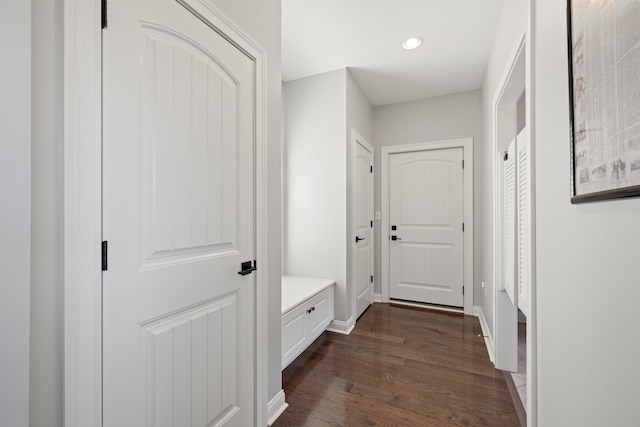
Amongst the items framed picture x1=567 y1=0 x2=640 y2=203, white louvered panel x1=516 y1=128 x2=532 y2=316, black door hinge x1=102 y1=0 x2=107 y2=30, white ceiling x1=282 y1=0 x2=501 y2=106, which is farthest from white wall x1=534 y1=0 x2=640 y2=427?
black door hinge x1=102 y1=0 x2=107 y2=30

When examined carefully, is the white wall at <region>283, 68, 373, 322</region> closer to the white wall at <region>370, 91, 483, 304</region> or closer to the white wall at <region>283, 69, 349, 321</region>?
the white wall at <region>283, 69, 349, 321</region>

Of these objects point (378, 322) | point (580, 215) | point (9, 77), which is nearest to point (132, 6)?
point (9, 77)

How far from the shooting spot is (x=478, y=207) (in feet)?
10.3

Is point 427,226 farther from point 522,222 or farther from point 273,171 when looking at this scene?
point 273,171

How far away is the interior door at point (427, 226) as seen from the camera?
3278 millimetres

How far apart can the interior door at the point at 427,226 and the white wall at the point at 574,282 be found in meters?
2.30

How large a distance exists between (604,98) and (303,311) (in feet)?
6.77

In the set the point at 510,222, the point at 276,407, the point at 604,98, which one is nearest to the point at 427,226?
the point at 510,222

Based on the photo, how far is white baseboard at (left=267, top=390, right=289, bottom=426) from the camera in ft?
5.08

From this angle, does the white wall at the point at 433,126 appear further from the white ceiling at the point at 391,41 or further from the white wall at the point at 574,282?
the white wall at the point at 574,282

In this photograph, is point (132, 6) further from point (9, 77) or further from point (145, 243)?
point (145, 243)

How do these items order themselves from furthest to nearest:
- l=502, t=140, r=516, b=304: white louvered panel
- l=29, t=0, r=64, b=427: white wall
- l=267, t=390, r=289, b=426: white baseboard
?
1. l=502, t=140, r=516, b=304: white louvered panel
2. l=267, t=390, r=289, b=426: white baseboard
3. l=29, t=0, r=64, b=427: white wall

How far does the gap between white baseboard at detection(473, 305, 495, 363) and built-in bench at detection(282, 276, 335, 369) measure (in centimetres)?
140

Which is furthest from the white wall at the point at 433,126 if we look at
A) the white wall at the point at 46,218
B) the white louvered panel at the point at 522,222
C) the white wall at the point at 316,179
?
the white wall at the point at 46,218
